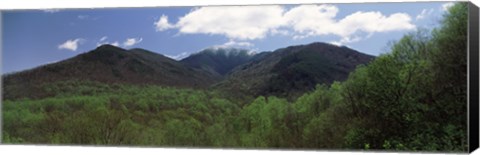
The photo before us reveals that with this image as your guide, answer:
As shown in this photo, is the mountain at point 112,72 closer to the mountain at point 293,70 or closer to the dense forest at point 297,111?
the dense forest at point 297,111

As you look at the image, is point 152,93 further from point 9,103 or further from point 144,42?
point 9,103

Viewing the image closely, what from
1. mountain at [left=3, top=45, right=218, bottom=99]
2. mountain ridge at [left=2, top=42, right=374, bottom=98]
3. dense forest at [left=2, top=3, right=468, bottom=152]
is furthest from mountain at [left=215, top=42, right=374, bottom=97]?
mountain at [left=3, top=45, right=218, bottom=99]

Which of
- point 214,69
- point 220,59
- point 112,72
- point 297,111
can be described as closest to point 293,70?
point 297,111

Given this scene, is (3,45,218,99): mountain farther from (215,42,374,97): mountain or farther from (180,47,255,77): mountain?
(215,42,374,97): mountain

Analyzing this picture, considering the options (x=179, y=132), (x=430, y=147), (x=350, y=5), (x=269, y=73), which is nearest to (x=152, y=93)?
(x=179, y=132)

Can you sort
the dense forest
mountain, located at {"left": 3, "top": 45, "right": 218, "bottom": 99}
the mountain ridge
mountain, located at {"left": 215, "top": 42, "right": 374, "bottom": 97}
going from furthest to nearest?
mountain, located at {"left": 3, "top": 45, "right": 218, "bottom": 99}, the mountain ridge, mountain, located at {"left": 215, "top": 42, "right": 374, "bottom": 97}, the dense forest

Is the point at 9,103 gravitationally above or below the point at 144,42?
below
